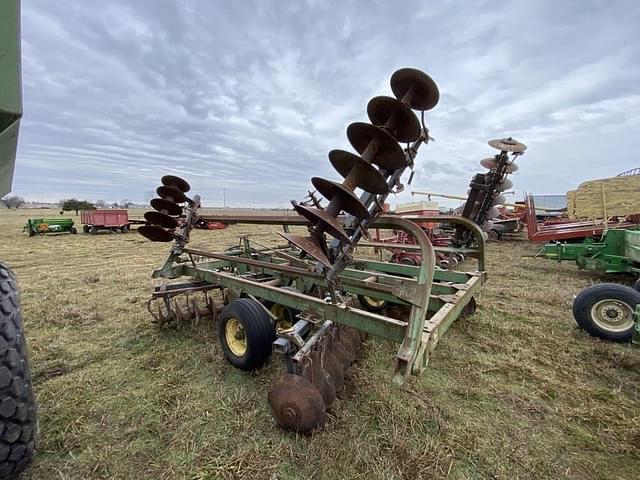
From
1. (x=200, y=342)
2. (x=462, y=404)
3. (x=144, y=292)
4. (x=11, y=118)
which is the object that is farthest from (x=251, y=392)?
(x=144, y=292)

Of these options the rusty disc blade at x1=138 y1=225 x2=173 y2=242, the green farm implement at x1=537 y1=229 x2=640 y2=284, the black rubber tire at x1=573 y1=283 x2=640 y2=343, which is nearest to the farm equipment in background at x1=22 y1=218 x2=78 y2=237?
the rusty disc blade at x1=138 y1=225 x2=173 y2=242

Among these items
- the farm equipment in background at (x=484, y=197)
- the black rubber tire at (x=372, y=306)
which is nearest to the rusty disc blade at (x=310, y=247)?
the black rubber tire at (x=372, y=306)

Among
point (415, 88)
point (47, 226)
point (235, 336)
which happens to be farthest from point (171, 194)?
point (47, 226)

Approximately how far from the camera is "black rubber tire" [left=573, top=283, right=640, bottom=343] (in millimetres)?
3240

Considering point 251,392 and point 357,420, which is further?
point 251,392

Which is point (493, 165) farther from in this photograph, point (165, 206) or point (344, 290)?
point (165, 206)

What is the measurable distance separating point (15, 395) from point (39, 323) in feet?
10.7

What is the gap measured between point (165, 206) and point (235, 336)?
1.87m

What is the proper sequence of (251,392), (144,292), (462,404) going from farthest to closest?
(144,292), (251,392), (462,404)

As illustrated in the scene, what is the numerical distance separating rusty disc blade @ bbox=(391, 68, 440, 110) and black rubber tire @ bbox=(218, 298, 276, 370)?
2.05m

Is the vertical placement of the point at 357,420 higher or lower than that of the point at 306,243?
lower

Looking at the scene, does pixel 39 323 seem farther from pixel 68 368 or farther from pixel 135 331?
pixel 68 368

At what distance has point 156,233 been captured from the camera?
3848 millimetres

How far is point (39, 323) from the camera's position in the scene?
3990 mm
